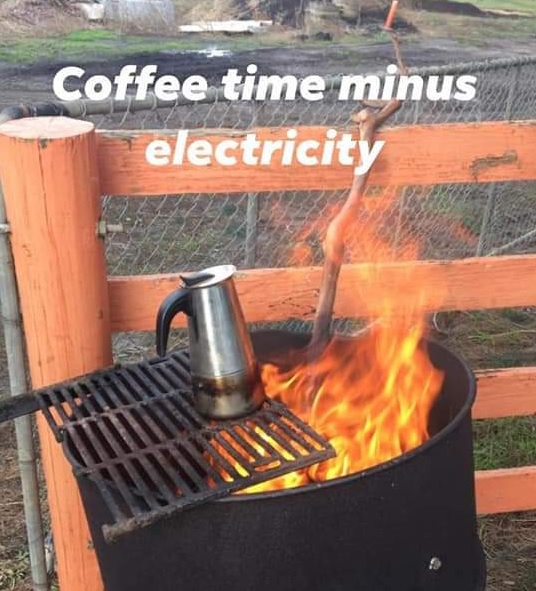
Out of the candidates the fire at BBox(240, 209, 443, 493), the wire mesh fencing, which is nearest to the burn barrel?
the fire at BBox(240, 209, 443, 493)

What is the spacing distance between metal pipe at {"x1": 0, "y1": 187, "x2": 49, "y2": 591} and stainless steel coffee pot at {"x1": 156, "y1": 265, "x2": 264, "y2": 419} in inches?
25.8

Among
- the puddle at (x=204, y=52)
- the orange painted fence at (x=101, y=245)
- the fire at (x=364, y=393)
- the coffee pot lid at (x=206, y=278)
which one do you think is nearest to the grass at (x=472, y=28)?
the puddle at (x=204, y=52)

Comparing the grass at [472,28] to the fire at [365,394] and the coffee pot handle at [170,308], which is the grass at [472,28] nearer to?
the fire at [365,394]

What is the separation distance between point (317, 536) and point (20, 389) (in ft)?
4.09

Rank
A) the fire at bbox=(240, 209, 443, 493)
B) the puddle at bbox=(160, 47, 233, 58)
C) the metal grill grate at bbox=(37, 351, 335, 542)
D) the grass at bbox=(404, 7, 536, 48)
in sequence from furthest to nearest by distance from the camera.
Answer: the grass at bbox=(404, 7, 536, 48) < the puddle at bbox=(160, 47, 233, 58) < the fire at bbox=(240, 209, 443, 493) < the metal grill grate at bbox=(37, 351, 335, 542)

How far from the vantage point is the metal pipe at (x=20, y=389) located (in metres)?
2.29

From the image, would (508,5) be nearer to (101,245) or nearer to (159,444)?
(101,245)

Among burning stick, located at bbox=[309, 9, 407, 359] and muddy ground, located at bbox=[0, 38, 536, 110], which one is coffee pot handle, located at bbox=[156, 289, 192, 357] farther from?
muddy ground, located at bbox=[0, 38, 536, 110]

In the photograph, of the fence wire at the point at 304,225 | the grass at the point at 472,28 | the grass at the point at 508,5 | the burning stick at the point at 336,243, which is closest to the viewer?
the burning stick at the point at 336,243

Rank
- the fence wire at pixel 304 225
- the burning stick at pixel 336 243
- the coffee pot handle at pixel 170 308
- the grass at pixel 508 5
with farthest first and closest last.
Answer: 1. the grass at pixel 508 5
2. the fence wire at pixel 304 225
3. the burning stick at pixel 336 243
4. the coffee pot handle at pixel 170 308

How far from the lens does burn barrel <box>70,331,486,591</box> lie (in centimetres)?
164

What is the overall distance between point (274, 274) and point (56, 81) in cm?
1018

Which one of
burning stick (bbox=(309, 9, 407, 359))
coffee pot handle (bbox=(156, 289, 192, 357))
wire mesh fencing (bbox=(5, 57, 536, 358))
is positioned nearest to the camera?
coffee pot handle (bbox=(156, 289, 192, 357))

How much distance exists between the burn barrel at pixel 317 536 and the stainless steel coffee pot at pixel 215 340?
1.08 ft
